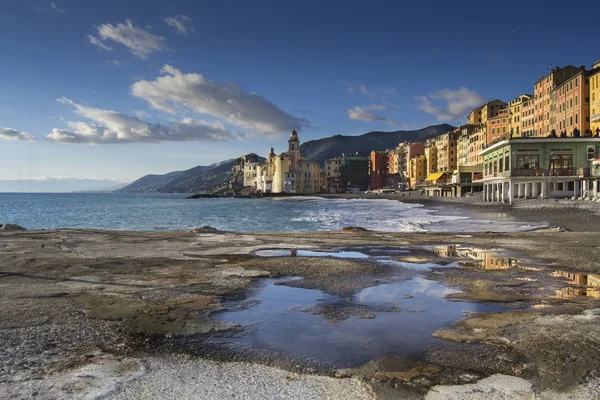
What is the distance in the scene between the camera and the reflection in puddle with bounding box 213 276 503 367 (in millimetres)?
5711

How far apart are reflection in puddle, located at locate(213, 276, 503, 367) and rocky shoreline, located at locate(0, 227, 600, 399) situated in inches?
10.4

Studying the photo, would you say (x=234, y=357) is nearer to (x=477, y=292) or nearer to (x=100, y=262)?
(x=477, y=292)

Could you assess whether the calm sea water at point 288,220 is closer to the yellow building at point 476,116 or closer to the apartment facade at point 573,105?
the apartment facade at point 573,105

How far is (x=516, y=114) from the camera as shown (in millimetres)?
108688

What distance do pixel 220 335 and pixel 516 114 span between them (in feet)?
386

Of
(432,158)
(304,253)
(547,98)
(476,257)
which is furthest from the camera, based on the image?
(432,158)

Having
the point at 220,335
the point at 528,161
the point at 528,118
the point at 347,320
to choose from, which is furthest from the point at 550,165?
the point at 220,335

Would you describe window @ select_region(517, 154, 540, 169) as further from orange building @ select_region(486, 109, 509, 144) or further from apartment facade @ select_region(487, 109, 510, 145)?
orange building @ select_region(486, 109, 509, 144)

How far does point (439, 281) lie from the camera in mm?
10352

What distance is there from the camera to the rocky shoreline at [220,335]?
463 centimetres

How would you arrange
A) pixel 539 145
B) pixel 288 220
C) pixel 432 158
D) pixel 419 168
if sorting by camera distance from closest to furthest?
pixel 288 220, pixel 539 145, pixel 432 158, pixel 419 168

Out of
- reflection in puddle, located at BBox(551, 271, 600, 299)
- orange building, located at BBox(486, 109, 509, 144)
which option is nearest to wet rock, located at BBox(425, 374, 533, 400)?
reflection in puddle, located at BBox(551, 271, 600, 299)

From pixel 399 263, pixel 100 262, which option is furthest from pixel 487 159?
pixel 100 262

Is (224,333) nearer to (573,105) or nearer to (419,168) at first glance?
(573,105)
